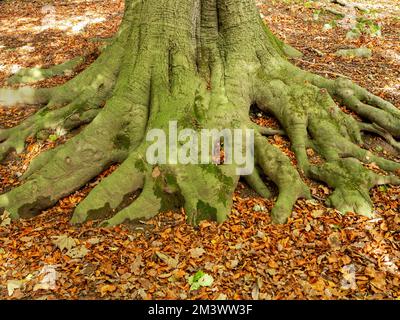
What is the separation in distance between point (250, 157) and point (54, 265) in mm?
2826

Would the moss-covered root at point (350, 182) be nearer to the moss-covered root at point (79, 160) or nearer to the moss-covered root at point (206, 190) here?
the moss-covered root at point (206, 190)

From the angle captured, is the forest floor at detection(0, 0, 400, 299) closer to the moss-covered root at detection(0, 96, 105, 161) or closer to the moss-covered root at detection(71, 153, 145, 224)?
the moss-covered root at detection(71, 153, 145, 224)

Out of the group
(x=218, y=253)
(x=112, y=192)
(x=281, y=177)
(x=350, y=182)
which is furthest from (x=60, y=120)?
(x=350, y=182)

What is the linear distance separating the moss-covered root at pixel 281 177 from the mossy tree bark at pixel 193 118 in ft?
0.05

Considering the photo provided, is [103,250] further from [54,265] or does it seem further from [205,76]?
[205,76]

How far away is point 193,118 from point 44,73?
454cm

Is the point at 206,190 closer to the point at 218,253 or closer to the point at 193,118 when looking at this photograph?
the point at 218,253

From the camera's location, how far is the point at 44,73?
303 inches

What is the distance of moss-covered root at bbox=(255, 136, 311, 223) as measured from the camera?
14.2 feet

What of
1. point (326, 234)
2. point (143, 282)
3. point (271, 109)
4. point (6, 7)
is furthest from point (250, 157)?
point (6, 7)

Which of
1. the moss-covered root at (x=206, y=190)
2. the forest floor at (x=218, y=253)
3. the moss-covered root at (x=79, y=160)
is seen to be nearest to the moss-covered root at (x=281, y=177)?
the forest floor at (x=218, y=253)

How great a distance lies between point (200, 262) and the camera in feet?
12.7

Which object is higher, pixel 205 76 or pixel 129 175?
pixel 205 76

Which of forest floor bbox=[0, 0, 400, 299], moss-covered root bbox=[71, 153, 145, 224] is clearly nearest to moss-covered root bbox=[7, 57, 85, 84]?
forest floor bbox=[0, 0, 400, 299]
